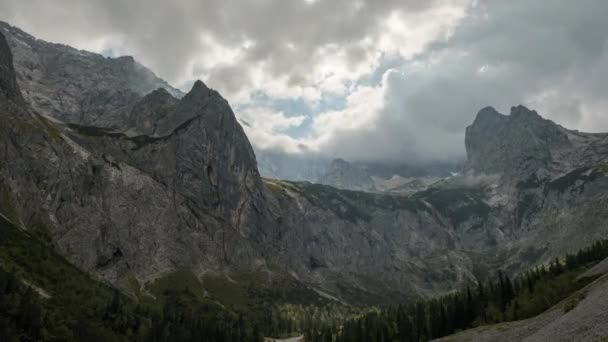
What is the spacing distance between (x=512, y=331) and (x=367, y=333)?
4391 inches

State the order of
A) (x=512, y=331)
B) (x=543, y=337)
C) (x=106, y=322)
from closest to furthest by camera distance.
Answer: (x=543, y=337), (x=512, y=331), (x=106, y=322)

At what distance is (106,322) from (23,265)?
42.6 metres

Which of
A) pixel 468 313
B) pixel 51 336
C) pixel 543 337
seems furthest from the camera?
pixel 468 313

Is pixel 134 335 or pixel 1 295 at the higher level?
pixel 1 295

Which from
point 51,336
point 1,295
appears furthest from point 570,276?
point 1,295

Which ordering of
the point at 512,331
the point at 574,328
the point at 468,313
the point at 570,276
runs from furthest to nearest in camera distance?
1. the point at 468,313
2. the point at 570,276
3. the point at 512,331
4. the point at 574,328

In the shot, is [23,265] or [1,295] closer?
[1,295]

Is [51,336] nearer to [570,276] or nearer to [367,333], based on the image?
[367,333]

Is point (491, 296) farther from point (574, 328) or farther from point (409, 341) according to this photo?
point (574, 328)

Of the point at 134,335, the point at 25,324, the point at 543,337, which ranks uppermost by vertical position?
the point at 543,337

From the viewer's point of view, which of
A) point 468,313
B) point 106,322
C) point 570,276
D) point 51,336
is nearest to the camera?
point 570,276

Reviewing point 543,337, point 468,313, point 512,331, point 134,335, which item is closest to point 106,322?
point 134,335

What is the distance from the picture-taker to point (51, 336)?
5551 inches

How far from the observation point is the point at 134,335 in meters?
190
